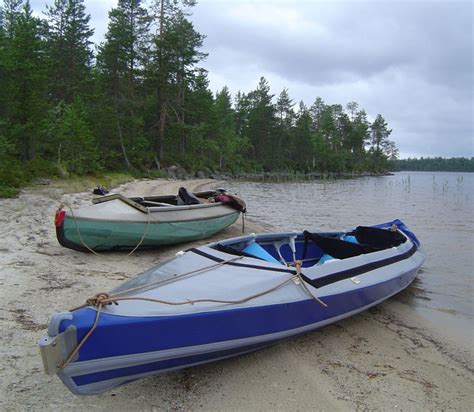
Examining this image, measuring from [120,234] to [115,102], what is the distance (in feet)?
89.3

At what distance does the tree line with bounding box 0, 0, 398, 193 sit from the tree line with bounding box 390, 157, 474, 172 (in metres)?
107

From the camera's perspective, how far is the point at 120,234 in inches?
289

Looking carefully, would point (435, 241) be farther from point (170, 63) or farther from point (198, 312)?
point (170, 63)

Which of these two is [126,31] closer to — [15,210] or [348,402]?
[15,210]

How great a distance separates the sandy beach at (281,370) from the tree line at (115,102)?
11036 millimetres

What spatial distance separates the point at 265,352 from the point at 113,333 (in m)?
1.74

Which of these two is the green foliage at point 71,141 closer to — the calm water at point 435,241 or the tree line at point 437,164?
the calm water at point 435,241

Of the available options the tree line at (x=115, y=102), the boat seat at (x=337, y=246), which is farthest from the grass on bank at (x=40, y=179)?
the boat seat at (x=337, y=246)

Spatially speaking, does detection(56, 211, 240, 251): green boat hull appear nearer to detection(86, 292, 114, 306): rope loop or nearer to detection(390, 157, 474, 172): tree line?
detection(86, 292, 114, 306): rope loop

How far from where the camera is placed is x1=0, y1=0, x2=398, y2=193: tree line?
18.6m

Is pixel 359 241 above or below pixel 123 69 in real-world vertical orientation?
Answer: below

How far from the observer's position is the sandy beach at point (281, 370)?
2.99 m

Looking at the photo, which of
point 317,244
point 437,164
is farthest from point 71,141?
point 437,164

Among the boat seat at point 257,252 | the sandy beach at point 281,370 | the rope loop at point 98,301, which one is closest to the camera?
the rope loop at point 98,301
